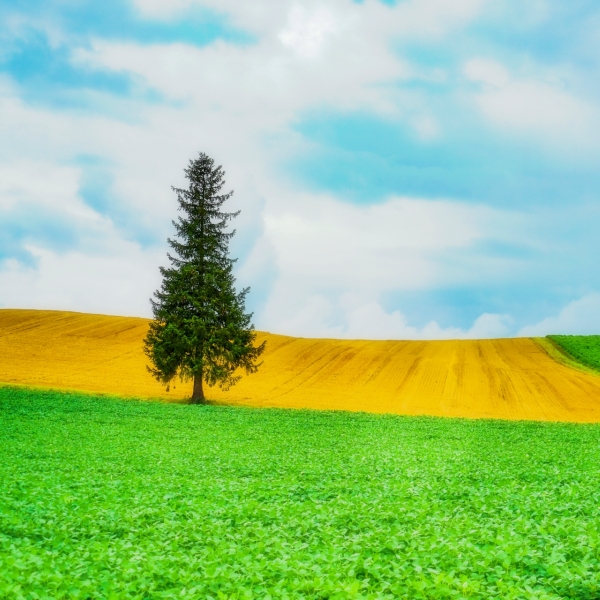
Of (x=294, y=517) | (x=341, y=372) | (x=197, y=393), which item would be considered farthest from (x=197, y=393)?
(x=294, y=517)

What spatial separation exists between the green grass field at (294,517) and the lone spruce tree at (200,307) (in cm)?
1761

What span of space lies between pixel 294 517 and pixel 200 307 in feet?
115

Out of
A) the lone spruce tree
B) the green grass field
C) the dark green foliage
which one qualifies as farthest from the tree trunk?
the dark green foliage

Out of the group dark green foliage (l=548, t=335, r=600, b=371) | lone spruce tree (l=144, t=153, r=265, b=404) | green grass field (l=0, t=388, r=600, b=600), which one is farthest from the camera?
dark green foliage (l=548, t=335, r=600, b=371)

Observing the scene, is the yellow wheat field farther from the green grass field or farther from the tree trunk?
the green grass field

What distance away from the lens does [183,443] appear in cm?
2731

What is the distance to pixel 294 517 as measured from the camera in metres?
13.8

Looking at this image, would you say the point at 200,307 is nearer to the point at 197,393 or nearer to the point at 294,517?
the point at 197,393

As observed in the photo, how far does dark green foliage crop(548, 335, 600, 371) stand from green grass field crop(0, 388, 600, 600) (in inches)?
1964

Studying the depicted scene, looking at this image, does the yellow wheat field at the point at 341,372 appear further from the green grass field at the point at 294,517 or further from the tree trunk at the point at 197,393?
the green grass field at the point at 294,517

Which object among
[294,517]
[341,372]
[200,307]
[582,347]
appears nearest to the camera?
[294,517]

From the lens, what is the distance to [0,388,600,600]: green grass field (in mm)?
9562

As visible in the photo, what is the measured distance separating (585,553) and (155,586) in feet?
24.1

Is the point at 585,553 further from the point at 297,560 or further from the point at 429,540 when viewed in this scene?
the point at 297,560
